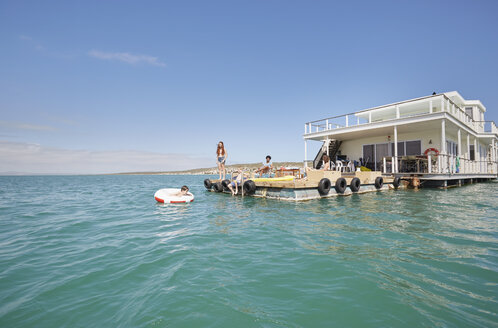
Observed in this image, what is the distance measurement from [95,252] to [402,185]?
15531mm

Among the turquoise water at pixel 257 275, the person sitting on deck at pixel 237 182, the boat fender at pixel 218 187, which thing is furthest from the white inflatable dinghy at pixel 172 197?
the turquoise water at pixel 257 275

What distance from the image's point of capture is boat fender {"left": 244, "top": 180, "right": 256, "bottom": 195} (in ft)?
37.7

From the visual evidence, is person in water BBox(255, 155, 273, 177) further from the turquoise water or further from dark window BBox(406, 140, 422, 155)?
dark window BBox(406, 140, 422, 155)

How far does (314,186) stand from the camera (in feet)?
33.9

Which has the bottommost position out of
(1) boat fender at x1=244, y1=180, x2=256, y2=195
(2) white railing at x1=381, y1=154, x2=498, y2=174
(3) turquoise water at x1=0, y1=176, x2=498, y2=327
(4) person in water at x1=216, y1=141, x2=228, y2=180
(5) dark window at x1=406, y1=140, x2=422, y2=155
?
(3) turquoise water at x1=0, y1=176, x2=498, y2=327

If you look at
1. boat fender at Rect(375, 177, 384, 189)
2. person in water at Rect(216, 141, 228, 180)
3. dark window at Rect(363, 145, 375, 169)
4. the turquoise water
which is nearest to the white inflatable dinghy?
person in water at Rect(216, 141, 228, 180)

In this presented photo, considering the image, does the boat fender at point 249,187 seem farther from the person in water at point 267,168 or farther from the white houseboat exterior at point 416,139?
the white houseboat exterior at point 416,139

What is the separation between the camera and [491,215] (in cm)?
678

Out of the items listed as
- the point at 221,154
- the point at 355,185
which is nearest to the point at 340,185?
the point at 355,185

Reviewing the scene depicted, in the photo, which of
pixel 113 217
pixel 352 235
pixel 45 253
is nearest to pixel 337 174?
pixel 352 235

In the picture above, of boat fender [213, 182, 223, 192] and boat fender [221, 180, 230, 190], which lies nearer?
boat fender [221, 180, 230, 190]

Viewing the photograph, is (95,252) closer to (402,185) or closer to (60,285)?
(60,285)

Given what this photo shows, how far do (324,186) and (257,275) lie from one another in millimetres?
7920

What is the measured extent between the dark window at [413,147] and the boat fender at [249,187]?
13939 millimetres
